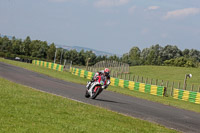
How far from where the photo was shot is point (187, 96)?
104ft

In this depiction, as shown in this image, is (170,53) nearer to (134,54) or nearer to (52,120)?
(134,54)

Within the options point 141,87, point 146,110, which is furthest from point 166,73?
point 146,110

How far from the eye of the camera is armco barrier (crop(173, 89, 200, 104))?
30492 millimetres

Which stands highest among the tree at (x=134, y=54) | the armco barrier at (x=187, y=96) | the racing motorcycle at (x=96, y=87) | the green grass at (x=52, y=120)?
the tree at (x=134, y=54)

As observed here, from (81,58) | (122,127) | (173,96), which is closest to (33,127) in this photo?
(122,127)

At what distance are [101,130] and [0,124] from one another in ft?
8.01

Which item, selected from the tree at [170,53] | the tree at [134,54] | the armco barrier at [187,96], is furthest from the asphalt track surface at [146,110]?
the tree at [134,54]

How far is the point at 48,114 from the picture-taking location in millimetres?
10008

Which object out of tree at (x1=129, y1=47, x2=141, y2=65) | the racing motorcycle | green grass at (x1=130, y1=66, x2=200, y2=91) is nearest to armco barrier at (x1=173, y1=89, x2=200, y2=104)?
the racing motorcycle

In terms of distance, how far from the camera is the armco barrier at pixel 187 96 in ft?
100

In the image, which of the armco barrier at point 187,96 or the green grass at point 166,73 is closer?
the armco barrier at point 187,96

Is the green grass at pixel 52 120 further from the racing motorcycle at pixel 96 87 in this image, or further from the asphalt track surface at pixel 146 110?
the racing motorcycle at pixel 96 87

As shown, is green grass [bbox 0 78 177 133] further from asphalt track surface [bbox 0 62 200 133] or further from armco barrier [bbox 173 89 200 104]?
armco barrier [bbox 173 89 200 104]

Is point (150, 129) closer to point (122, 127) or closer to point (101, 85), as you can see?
point (122, 127)
